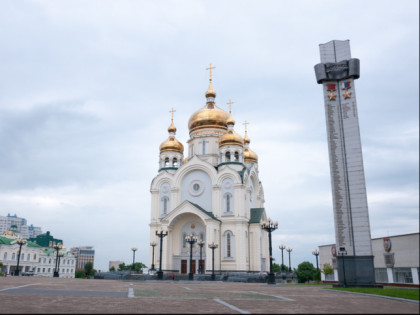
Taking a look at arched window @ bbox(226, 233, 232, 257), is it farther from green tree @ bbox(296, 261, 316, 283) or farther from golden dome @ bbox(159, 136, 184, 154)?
green tree @ bbox(296, 261, 316, 283)

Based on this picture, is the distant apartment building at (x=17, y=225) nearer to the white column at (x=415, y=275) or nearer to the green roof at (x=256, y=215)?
the green roof at (x=256, y=215)

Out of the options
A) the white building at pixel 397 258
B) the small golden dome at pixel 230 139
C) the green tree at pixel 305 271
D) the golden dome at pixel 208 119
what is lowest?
the green tree at pixel 305 271

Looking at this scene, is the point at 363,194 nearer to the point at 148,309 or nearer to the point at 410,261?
the point at 410,261

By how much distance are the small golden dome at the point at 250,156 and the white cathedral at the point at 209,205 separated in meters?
7.91

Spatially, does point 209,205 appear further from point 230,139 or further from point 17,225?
point 17,225

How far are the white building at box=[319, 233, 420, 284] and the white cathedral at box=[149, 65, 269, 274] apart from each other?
14.2 metres

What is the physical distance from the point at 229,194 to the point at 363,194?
2192 cm

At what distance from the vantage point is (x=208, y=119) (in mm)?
48500

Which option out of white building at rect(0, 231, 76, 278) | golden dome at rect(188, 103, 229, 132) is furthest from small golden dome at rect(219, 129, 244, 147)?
white building at rect(0, 231, 76, 278)

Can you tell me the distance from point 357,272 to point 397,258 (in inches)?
334

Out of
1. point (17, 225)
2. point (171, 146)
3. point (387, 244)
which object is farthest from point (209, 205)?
point (17, 225)

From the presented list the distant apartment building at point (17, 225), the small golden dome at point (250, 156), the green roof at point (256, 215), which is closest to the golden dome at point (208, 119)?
the small golden dome at point (250, 156)

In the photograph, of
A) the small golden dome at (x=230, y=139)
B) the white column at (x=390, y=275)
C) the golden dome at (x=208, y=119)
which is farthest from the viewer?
the golden dome at (x=208, y=119)

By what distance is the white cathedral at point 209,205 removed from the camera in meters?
40.1
